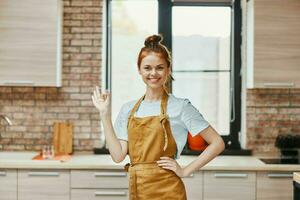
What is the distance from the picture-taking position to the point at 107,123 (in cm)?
237

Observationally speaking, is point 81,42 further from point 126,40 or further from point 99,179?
point 99,179

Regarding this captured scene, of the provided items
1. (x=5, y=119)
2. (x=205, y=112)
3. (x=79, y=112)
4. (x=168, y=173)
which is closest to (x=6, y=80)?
(x=5, y=119)

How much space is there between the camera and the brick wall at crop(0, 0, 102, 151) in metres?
4.45

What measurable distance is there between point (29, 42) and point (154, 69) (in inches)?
78.3

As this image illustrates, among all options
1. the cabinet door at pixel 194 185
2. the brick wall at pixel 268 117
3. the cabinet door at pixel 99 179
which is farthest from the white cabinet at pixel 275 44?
the cabinet door at pixel 99 179

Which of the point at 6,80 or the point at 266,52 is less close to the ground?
the point at 266,52

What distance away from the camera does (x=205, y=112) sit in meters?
4.62

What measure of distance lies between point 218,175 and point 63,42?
185cm

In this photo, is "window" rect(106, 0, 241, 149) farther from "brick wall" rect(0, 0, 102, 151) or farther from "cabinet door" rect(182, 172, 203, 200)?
"cabinet door" rect(182, 172, 203, 200)

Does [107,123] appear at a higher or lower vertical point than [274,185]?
higher

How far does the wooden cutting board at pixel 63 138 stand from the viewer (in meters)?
4.39

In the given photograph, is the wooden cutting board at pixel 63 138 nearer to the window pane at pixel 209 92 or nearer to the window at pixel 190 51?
the window at pixel 190 51

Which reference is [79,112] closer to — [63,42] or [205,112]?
[63,42]

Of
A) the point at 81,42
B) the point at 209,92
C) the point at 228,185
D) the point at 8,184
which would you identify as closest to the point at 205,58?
the point at 209,92
